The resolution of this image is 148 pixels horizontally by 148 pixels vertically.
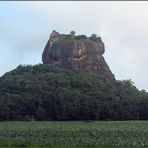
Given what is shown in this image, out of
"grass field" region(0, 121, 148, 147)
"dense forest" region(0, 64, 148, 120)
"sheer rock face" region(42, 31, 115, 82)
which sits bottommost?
"grass field" region(0, 121, 148, 147)

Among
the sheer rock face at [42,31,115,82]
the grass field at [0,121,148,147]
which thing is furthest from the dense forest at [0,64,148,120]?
the grass field at [0,121,148,147]

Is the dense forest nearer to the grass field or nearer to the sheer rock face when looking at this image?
the sheer rock face

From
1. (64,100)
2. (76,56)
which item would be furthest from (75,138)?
(76,56)

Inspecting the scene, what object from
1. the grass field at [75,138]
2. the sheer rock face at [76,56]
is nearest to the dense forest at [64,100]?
the sheer rock face at [76,56]

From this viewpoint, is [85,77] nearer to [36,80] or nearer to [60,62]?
[36,80]

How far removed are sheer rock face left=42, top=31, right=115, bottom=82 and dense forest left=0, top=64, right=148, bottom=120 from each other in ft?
83.8

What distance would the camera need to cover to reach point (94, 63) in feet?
477

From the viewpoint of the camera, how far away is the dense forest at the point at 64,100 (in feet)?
292

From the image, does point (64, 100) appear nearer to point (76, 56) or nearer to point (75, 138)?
point (75, 138)

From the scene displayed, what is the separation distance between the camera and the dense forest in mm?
89000

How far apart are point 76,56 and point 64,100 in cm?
5472

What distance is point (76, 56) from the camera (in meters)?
145

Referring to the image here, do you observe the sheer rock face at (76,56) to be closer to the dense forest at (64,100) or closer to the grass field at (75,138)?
the dense forest at (64,100)

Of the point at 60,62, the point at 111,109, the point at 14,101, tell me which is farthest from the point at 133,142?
the point at 60,62
